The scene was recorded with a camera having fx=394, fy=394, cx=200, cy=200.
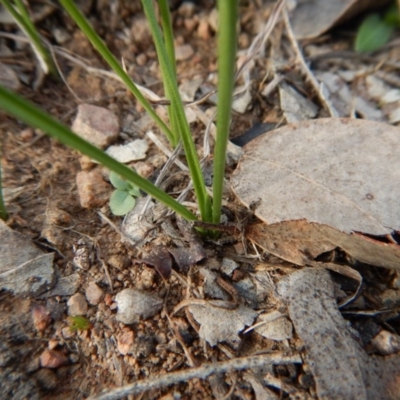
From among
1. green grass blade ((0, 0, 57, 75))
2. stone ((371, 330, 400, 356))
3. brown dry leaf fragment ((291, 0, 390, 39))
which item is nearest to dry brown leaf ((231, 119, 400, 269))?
stone ((371, 330, 400, 356))

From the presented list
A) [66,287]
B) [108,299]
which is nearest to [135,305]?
[108,299]

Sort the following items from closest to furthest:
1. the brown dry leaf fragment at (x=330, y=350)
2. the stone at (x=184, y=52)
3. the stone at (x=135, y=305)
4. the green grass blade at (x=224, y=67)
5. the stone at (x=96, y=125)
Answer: the green grass blade at (x=224, y=67) → the brown dry leaf fragment at (x=330, y=350) → the stone at (x=135, y=305) → the stone at (x=96, y=125) → the stone at (x=184, y=52)

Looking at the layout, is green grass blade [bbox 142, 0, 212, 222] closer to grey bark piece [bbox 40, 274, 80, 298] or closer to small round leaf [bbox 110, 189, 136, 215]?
small round leaf [bbox 110, 189, 136, 215]

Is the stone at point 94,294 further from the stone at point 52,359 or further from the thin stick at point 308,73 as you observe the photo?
the thin stick at point 308,73

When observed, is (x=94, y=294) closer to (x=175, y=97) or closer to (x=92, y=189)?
(x=92, y=189)

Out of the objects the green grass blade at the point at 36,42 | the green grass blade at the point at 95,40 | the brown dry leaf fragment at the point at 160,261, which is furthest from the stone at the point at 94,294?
the green grass blade at the point at 36,42

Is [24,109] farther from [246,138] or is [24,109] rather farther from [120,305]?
[246,138]

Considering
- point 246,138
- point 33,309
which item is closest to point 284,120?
point 246,138
